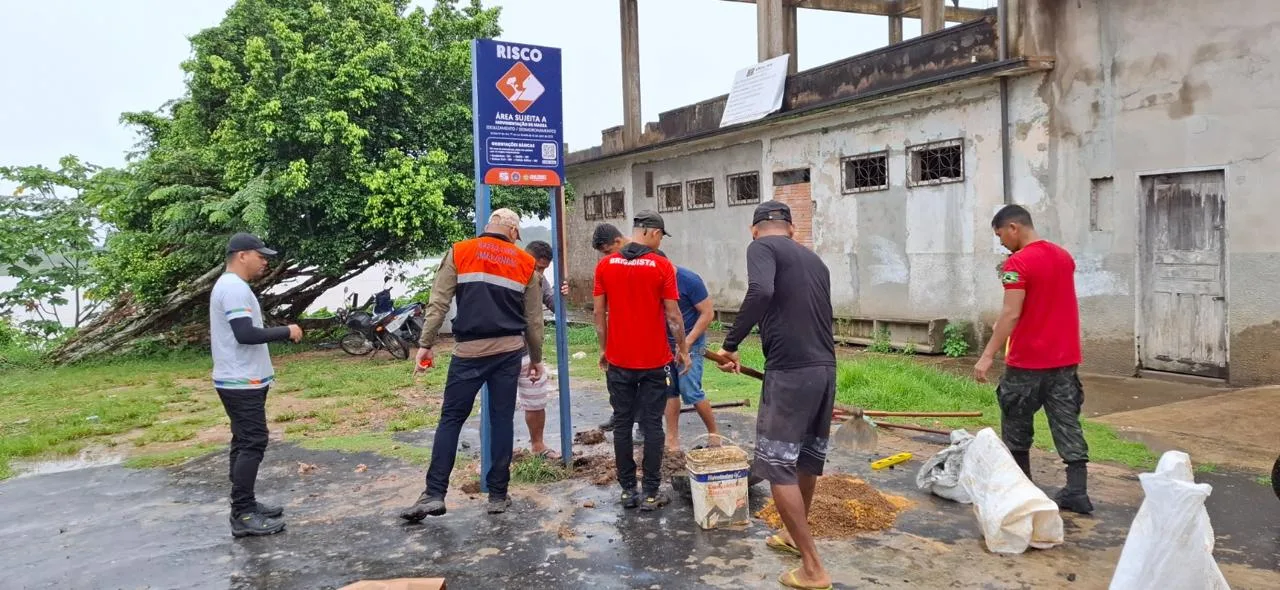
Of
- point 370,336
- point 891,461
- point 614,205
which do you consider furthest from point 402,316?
point 891,461

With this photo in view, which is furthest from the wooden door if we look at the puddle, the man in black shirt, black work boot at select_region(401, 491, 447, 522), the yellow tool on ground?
the puddle

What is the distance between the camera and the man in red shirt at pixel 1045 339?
15.9 feet

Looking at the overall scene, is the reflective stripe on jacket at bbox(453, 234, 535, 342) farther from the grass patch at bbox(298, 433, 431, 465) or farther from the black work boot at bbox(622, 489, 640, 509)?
the grass patch at bbox(298, 433, 431, 465)

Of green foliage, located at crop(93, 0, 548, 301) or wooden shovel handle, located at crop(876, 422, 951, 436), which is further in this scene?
green foliage, located at crop(93, 0, 548, 301)

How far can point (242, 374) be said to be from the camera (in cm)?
493

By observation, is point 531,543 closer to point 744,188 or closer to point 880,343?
point 880,343

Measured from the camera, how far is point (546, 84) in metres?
5.87

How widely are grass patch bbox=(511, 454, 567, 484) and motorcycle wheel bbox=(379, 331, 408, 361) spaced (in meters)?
7.61

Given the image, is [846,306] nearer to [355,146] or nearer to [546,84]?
[355,146]

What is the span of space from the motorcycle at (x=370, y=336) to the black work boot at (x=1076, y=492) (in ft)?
33.8

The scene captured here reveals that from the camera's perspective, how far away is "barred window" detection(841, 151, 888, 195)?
1291 cm

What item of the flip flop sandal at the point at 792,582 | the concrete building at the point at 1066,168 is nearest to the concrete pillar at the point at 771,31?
the concrete building at the point at 1066,168

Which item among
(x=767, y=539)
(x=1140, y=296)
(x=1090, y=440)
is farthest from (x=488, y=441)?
(x=1140, y=296)

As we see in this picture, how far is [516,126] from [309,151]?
8579 millimetres
